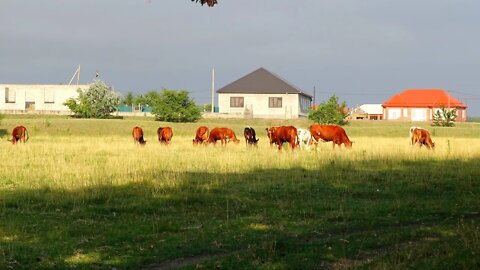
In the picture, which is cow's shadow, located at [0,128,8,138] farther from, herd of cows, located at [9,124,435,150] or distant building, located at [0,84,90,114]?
distant building, located at [0,84,90,114]

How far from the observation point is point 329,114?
79250 mm

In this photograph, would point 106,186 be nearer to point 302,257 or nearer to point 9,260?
point 9,260

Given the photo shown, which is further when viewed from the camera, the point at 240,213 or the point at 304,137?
the point at 304,137

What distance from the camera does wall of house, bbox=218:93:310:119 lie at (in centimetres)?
9312

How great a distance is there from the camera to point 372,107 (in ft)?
497

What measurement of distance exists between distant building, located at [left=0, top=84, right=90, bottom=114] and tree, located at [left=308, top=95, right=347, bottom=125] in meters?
39.5

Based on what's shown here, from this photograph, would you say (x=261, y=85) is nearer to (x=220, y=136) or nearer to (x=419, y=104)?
(x=419, y=104)

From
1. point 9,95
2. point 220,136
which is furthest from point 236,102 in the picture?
point 220,136

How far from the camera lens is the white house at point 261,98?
93.2 m

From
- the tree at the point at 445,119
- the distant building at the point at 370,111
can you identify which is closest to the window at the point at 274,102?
the tree at the point at 445,119

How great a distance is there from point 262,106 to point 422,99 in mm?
38815

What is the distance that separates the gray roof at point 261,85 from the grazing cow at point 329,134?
58209 mm

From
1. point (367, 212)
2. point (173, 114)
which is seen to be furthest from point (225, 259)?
point (173, 114)

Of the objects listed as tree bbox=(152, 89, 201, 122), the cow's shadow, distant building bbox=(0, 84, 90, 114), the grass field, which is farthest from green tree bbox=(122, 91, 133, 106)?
the grass field
